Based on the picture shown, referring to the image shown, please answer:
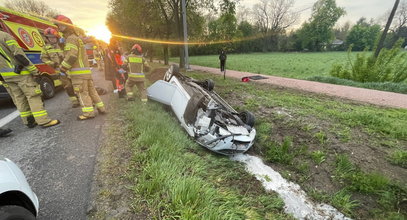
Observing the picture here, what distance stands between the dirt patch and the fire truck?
433 centimetres

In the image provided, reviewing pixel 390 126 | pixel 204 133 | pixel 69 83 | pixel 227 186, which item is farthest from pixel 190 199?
pixel 390 126

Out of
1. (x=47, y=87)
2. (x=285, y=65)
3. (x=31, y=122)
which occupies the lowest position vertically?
(x=31, y=122)

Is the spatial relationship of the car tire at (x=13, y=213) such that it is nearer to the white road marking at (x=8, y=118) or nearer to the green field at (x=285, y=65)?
the white road marking at (x=8, y=118)

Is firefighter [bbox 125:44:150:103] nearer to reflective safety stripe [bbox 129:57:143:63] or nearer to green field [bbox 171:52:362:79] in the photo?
reflective safety stripe [bbox 129:57:143:63]

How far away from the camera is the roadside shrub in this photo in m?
7.86

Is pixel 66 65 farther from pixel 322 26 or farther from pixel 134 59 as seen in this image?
pixel 322 26

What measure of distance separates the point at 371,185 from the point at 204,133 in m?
2.59

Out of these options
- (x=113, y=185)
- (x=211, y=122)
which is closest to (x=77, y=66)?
(x=113, y=185)

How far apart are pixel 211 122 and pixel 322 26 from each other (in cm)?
5632

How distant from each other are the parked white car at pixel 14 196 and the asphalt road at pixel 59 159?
0.46 m

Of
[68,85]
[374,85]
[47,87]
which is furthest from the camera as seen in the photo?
[374,85]

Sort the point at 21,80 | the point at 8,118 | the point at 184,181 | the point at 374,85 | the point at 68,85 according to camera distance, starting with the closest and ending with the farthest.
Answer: the point at 184,181 → the point at 21,80 → the point at 8,118 → the point at 68,85 → the point at 374,85

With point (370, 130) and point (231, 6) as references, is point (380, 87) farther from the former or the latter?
point (231, 6)

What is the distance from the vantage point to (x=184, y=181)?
2.04 metres
